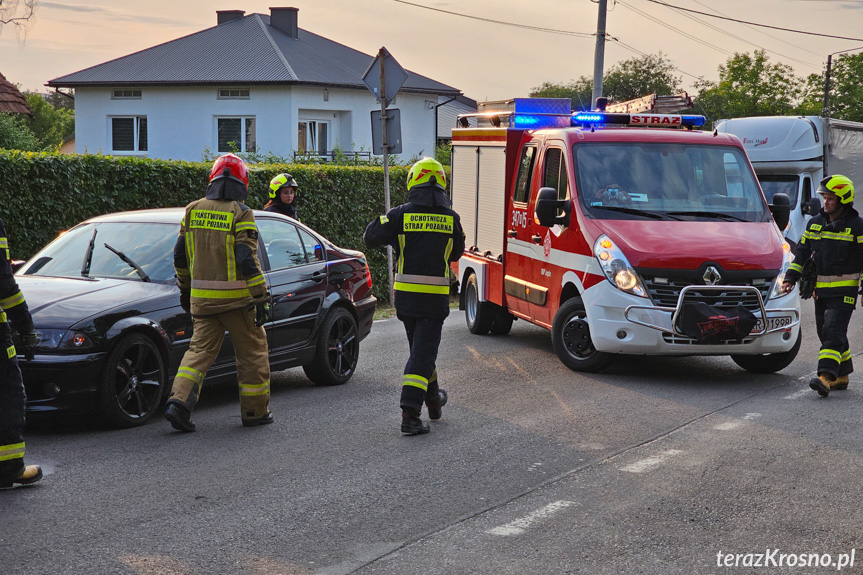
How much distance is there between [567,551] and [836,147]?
1817 centimetres

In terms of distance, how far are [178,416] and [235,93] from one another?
110 feet

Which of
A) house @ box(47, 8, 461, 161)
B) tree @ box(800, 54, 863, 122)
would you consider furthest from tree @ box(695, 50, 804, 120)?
house @ box(47, 8, 461, 161)

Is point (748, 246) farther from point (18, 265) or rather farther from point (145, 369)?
point (18, 265)

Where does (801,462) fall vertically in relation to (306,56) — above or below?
below

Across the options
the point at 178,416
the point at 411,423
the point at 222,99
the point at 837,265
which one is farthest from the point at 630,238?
the point at 222,99

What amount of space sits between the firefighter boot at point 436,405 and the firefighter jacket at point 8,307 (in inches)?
114

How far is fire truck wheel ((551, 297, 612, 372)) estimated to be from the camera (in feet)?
32.6

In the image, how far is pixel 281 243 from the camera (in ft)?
29.9

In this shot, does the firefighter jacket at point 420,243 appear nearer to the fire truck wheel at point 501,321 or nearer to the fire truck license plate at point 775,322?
the fire truck license plate at point 775,322

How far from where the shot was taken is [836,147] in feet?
69.1

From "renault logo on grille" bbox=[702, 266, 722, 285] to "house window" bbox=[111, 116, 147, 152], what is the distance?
34.2 m

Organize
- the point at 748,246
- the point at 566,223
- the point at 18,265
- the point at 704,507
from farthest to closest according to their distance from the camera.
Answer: the point at 566,223 < the point at 748,246 < the point at 18,265 < the point at 704,507

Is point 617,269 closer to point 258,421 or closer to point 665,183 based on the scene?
point 665,183

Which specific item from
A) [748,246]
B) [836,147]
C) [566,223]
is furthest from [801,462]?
[836,147]
